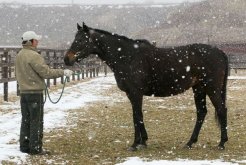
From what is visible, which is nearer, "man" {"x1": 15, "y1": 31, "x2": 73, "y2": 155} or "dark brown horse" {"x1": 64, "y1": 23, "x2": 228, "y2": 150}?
"man" {"x1": 15, "y1": 31, "x2": 73, "y2": 155}

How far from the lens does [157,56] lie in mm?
7656

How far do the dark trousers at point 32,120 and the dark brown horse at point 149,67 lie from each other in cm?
99

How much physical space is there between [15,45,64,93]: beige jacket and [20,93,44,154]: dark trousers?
13 cm

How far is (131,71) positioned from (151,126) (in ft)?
9.07

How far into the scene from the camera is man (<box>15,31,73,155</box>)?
6.79m

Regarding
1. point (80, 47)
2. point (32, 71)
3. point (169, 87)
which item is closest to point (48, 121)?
point (80, 47)

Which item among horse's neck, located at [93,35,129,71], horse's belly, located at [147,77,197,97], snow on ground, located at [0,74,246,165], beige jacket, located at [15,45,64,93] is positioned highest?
horse's neck, located at [93,35,129,71]

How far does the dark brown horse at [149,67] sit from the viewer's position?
7500 millimetres

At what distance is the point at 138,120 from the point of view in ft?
25.0

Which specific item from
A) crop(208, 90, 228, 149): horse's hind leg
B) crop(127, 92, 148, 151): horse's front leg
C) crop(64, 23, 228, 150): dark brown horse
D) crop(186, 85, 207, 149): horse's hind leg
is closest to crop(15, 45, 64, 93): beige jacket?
crop(64, 23, 228, 150): dark brown horse

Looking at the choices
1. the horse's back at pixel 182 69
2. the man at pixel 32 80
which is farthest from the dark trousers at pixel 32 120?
the horse's back at pixel 182 69

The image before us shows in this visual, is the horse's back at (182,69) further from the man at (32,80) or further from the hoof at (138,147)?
the man at (32,80)

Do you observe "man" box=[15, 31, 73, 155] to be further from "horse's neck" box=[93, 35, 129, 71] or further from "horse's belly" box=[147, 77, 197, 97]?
"horse's belly" box=[147, 77, 197, 97]

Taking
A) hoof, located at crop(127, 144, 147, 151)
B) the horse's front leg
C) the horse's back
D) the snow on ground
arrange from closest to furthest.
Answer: the snow on ground → hoof, located at crop(127, 144, 147, 151) → the horse's front leg → the horse's back
